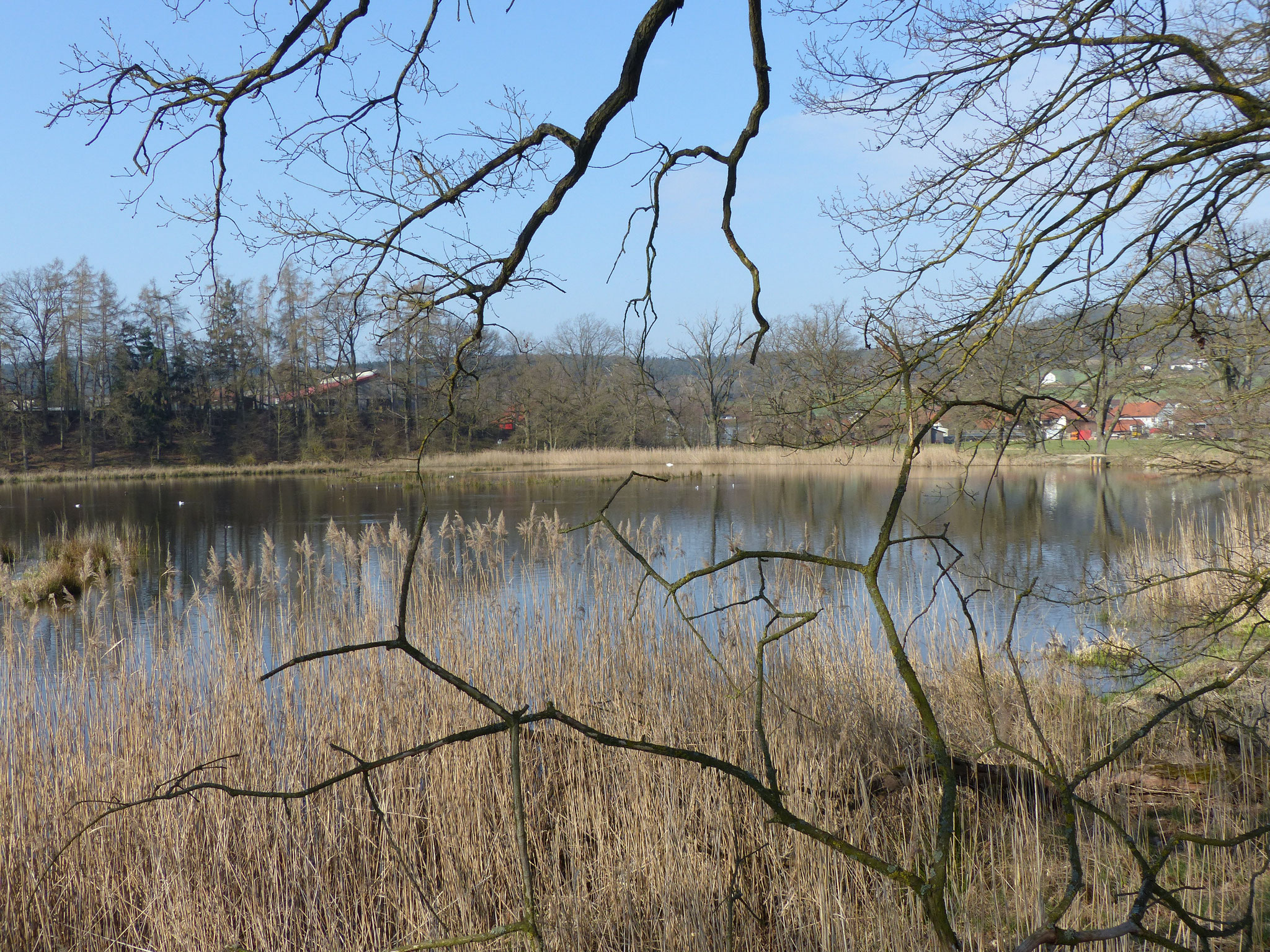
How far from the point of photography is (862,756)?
4.18 meters

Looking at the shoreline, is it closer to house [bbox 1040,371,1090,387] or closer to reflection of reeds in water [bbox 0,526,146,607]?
reflection of reeds in water [bbox 0,526,146,607]

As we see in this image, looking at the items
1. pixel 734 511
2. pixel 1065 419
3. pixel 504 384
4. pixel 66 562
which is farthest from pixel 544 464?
pixel 1065 419

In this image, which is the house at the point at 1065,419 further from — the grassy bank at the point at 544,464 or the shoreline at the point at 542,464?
the grassy bank at the point at 544,464

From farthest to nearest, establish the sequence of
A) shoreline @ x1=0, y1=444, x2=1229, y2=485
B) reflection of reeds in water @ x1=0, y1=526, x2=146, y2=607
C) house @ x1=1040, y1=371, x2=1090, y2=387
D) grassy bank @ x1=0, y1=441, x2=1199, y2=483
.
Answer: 1. grassy bank @ x1=0, y1=441, x2=1199, y2=483
2. shoreline @ x1=0, y1=444, x2=1229, y2=485
3. reflection of reeds in water @ x1=0, y1=526, x2=146, y2=607
4. house @ x1=1040, y1=371, x2=1090, y2=387

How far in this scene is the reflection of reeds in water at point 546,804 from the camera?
10.2ft

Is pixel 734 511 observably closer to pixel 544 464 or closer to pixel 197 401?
pixel 544 464

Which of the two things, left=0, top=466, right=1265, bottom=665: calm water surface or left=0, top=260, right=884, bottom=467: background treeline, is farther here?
left=0, top=260, right=884, bottom=467: background treeline

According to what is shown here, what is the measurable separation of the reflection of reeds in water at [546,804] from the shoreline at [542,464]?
58.4 feet

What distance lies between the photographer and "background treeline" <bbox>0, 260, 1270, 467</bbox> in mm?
2896

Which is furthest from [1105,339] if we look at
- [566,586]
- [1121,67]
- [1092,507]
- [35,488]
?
[35,488]

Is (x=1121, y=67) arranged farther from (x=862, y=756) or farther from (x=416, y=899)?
(x=416, y=899)

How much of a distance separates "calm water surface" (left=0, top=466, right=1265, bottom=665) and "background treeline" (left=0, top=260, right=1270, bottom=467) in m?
1.72

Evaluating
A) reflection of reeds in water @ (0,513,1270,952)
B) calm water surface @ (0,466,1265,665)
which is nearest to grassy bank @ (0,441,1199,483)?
calm water surface @ (0,466,1265,665)

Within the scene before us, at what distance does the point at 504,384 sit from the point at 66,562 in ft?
41.9
